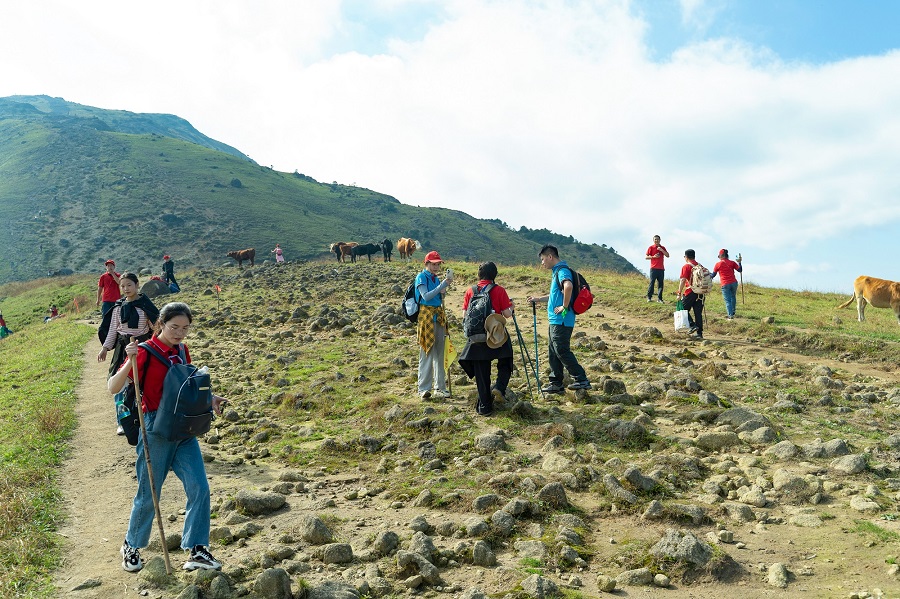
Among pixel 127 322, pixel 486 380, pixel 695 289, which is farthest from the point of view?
pixel 695 289

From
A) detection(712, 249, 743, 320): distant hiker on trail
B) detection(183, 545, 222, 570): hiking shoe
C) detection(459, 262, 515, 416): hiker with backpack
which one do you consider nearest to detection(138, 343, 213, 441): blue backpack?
detection(183, 545, 222, 570): hiking shoe

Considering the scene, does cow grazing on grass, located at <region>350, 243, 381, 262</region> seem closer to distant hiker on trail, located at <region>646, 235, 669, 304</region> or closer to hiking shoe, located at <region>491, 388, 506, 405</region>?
distant hiker on trail, located at <region>646, 235, 669, 304</region>

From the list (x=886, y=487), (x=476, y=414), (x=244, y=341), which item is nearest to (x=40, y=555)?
(x=476, y=414)

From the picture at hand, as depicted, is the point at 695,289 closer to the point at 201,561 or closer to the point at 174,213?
the point at 201,561

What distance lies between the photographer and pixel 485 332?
8.16m

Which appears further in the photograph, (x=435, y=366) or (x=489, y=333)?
(x=435, y=366)

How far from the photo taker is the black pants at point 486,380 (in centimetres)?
833

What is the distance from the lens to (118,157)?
293 feet

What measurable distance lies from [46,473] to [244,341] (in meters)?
9.52

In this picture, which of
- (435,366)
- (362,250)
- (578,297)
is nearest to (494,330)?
(578,297)

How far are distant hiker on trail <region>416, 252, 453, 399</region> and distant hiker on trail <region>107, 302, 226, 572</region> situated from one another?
4.57 meters

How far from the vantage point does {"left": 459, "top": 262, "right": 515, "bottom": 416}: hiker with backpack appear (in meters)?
8.13

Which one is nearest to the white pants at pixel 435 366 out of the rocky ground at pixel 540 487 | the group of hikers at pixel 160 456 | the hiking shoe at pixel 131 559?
the rocky ground at pixel 540 487

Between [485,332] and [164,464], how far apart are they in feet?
14.1
